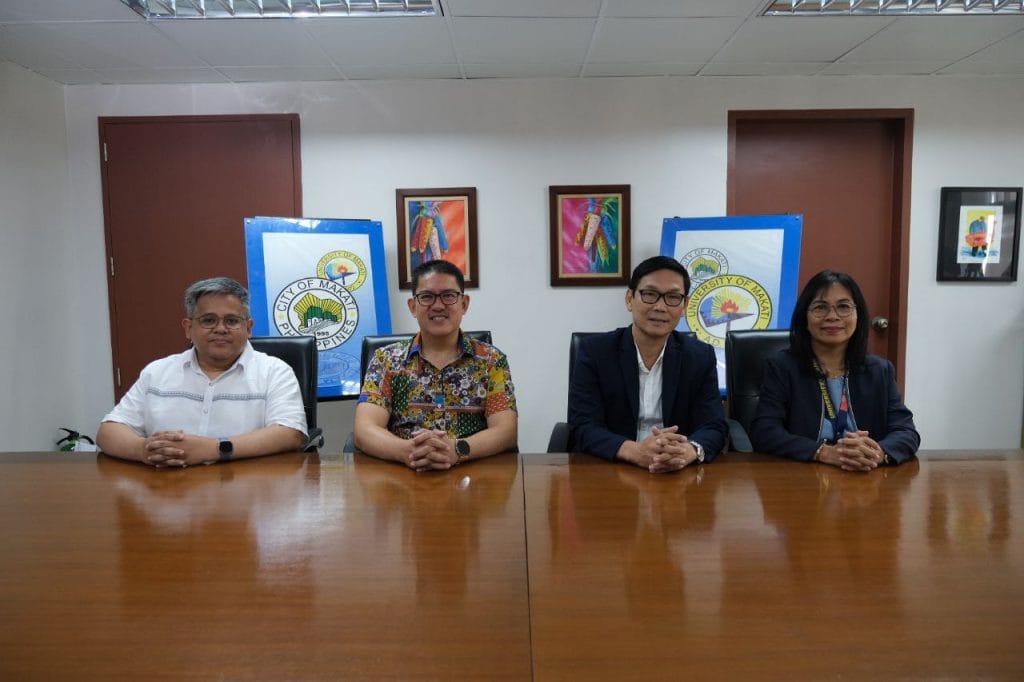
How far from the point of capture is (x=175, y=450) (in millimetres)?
1657

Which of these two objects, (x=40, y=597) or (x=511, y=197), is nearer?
(x=40, y=597)

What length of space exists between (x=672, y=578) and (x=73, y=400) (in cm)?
385

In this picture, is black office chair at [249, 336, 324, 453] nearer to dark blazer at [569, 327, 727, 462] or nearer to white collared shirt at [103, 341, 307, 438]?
white collared shirt at [103, 341, 307, 438]

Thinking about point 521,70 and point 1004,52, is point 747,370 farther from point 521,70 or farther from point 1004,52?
point 1004,52

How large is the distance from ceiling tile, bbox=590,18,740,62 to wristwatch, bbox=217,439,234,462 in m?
2.33

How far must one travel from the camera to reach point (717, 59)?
315 centimetres

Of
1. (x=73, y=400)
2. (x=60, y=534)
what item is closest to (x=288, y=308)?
(x=73, y=400)

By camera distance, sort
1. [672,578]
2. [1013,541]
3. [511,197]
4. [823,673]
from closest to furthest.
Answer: [823,673] < [672,578] < [1013,541] < [511,197]

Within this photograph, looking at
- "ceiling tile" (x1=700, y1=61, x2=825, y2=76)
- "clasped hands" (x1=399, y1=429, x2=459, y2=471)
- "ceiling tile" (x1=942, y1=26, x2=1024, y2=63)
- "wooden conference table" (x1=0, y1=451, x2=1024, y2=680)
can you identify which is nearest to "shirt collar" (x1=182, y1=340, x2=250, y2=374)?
"wooden conference table" (x1=0, y1=451, x2=1024, y2=680)

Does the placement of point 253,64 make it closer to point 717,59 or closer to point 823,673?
point 717,59

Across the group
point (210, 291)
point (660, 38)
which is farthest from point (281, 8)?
point (660, 38)

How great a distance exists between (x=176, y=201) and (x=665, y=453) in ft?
10.8

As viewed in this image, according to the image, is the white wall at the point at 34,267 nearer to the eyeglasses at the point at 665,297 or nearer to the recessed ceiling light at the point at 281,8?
the recessed ceiling light at the point at 281,8

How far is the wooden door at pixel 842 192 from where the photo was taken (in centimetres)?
356
